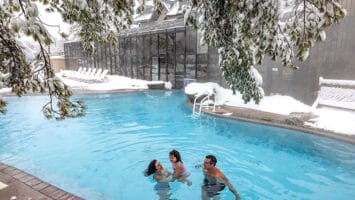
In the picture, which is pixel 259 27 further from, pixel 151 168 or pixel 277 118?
pixel 277 118

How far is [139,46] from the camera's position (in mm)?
16859

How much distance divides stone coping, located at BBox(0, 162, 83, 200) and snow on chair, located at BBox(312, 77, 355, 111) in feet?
25.2

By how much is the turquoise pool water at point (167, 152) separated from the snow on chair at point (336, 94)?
2052 millimetres

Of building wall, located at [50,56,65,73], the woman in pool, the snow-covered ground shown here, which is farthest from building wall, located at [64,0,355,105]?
building wall, located at [50,56,65,73]

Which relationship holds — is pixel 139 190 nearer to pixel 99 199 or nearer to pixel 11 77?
pixel 99 199

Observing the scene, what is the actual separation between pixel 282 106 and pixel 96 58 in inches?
712

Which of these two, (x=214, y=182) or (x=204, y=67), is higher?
(x=204, y=67)

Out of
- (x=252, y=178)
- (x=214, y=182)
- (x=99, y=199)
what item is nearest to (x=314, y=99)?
(x=252, y=178)

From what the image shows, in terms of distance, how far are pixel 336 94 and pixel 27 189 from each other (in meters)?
8.49

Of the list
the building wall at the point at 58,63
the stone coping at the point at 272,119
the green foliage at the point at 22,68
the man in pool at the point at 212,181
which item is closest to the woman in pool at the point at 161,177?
the man in pool at the point at 212,181

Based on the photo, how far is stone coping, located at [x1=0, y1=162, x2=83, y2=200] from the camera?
288 centimetres

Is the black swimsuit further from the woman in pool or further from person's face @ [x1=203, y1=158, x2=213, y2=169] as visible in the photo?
the woman in pool

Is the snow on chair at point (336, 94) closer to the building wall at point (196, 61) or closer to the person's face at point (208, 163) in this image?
the building wall at point (196, 61)

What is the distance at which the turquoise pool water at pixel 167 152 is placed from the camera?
14.2ft
